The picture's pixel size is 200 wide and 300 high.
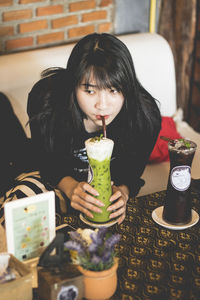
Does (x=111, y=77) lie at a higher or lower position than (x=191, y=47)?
higher

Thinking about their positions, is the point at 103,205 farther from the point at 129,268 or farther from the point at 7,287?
the point at 7,287

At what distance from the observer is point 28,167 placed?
2.03 meters

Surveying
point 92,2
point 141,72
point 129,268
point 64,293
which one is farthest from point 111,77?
point 92,2

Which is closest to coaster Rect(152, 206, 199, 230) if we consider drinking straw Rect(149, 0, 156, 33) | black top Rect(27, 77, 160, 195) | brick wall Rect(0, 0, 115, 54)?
black top Rect(27, 77, 160, 195)

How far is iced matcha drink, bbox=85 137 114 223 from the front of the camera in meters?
1.35

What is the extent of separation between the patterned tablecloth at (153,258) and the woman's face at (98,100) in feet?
1.10

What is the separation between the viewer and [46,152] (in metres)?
1.79

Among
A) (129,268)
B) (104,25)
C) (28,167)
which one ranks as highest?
(104,25)

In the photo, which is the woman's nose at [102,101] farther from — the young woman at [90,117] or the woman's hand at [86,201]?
the woman's hand at [86,201]

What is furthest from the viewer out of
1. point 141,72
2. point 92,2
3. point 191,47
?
point 191,47

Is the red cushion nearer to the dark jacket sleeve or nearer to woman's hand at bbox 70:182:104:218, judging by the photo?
the dark jacket sleeve

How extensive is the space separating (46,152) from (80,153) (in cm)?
15

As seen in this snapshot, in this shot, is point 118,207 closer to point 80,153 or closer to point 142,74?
point 80,153

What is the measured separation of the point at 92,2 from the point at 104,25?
0.60ft
